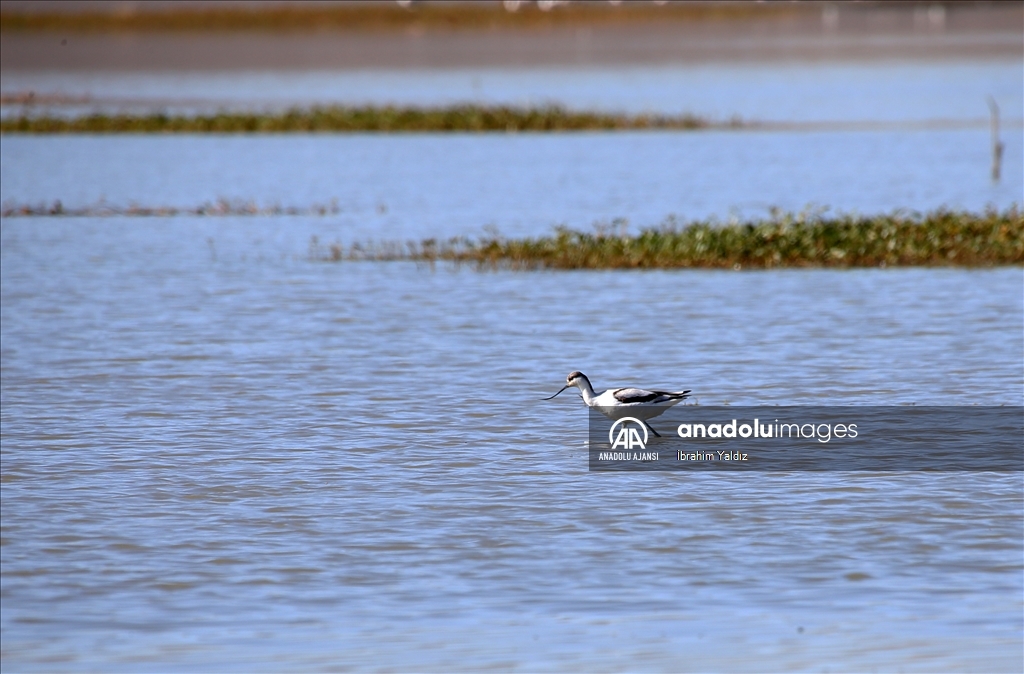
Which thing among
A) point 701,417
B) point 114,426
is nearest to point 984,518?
point 701,417

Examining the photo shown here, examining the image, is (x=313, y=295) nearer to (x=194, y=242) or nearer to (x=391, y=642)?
(x=194, y=242)

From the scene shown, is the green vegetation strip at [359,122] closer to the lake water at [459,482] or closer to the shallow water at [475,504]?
the lake water at [459,482]

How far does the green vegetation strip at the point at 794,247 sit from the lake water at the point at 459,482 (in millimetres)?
745

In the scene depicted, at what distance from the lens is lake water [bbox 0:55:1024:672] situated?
366 inches

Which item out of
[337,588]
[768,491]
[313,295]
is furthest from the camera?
[313,295]

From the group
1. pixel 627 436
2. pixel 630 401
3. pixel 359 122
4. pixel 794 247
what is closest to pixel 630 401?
pixel 630 401

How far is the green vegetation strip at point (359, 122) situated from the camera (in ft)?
230

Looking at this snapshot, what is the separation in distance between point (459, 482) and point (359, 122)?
5894 centimetres

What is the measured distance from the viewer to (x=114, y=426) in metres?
15.8

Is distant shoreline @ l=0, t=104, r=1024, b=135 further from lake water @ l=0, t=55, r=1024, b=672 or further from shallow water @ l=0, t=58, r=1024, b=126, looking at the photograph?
lake water @ l=0, t=55, r=1024, b=672

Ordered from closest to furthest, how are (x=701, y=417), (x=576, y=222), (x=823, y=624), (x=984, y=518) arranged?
(x=823, y=624) < (x=984, y=518) < (x=701, y=417) < (x=576, y=222)

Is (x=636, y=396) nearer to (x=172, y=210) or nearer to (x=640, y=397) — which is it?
(x=640, y=397)

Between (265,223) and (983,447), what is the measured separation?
2690cm

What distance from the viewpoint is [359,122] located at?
7081 cm
